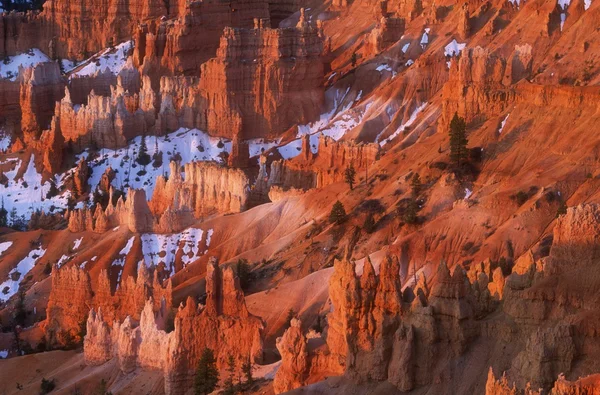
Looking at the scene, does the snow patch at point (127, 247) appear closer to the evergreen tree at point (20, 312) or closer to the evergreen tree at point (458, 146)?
the evergreen tree at point (20, 312)

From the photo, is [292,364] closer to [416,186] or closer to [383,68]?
[416,186]

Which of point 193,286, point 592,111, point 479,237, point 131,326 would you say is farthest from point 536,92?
point 131,326

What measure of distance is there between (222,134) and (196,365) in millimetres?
57069

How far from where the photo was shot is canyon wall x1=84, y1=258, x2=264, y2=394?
70438 millimetres

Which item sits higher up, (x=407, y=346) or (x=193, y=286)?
(x=407, y=346)

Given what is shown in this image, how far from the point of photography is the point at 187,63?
139m

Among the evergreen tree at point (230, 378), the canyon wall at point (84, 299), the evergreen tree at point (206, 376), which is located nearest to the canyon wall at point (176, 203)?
the canyon wall at point (84, 299)

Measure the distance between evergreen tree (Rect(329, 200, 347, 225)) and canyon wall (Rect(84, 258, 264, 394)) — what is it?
14.8m

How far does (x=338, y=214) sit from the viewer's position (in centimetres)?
9069

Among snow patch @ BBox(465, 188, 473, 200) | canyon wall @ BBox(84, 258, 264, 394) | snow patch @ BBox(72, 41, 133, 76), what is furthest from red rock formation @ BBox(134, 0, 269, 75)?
canyon wall @ BBox(84, 258, 264, 394)

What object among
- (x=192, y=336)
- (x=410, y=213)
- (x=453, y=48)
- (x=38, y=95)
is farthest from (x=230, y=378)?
(x=38, y=95)

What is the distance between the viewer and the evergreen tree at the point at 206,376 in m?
67.1

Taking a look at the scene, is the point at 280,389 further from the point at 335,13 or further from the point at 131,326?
the point at 335,13

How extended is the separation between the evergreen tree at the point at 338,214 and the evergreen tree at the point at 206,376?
2260cm
